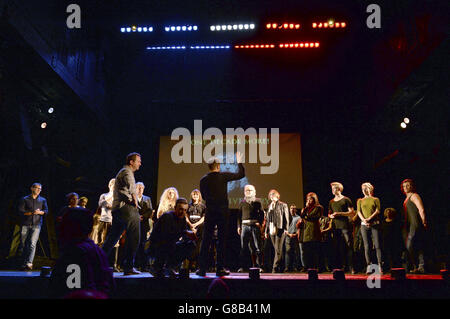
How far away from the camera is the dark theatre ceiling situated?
20.8 feet

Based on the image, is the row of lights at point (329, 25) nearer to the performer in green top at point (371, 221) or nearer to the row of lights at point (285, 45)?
the row of lights at point (285, 45)

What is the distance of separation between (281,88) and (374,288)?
670 cm

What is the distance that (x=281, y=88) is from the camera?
924cm

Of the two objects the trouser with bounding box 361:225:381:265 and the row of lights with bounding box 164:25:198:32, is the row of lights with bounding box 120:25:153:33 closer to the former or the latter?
the row of lights with bounding box 164:25:198:32

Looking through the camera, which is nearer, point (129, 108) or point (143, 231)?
point (143, 231)

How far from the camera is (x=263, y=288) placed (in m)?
3.78

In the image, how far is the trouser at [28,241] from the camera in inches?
238

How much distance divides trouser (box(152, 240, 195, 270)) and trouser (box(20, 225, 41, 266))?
329 cm

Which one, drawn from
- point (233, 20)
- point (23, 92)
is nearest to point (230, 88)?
point (233, 20)

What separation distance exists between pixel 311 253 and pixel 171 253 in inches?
122

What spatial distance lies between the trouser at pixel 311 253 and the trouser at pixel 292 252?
3.21ft

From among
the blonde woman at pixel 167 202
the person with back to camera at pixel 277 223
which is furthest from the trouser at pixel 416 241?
the blonde woman at pixel 167 202

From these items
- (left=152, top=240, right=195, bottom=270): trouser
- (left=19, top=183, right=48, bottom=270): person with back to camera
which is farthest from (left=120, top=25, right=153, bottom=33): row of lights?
(left=152, top=240, right=195, bottom=270): trouser

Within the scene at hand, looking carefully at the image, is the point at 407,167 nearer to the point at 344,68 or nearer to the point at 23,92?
the point at 344,68
